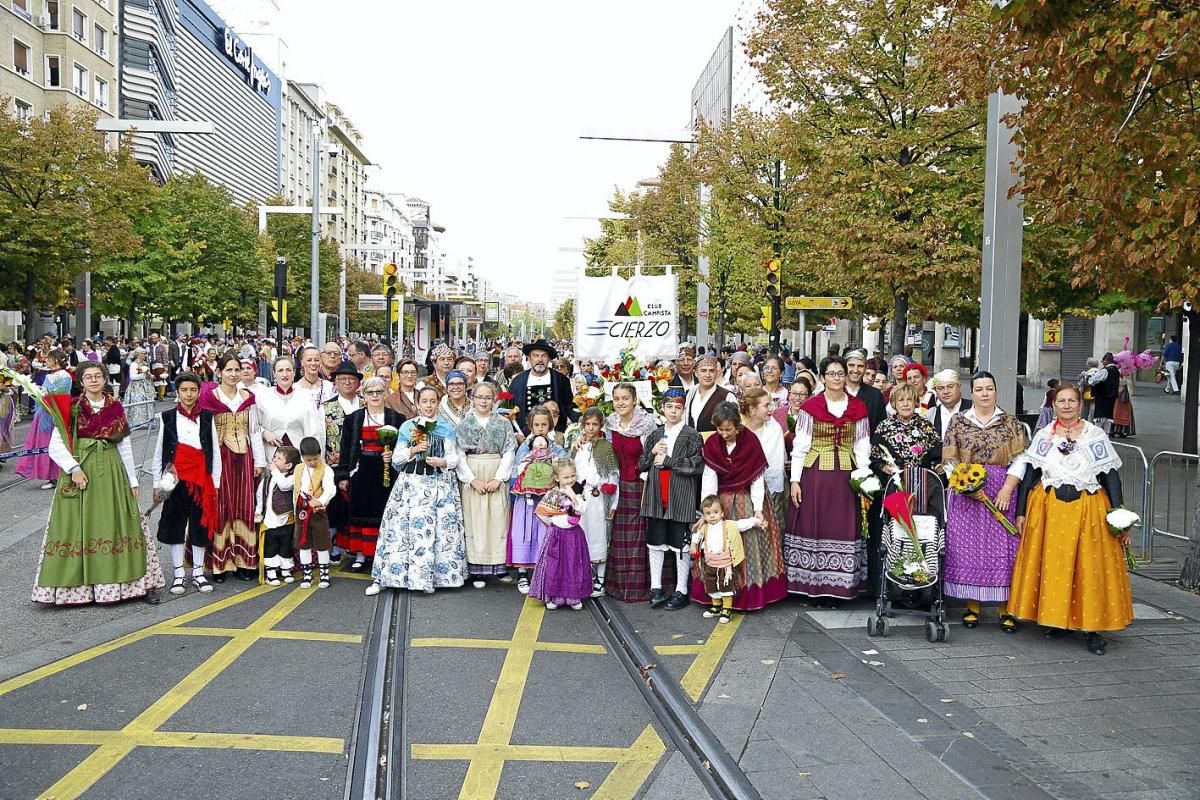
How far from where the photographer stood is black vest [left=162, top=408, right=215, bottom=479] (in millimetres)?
8328

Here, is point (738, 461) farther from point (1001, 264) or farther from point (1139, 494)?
point (1139, 494)

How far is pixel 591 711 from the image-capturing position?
18.9ft

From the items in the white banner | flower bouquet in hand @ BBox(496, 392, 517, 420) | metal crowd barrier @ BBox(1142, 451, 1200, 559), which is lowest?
metal crowd barrier @ BBox(1142, 451, 1200, 559)

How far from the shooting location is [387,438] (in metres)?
8.69

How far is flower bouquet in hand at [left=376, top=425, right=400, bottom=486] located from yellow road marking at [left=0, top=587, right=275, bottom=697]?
4.34 ft

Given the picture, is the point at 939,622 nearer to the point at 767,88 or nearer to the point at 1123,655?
the point at 1123,655

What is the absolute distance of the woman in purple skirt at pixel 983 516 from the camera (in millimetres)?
7426

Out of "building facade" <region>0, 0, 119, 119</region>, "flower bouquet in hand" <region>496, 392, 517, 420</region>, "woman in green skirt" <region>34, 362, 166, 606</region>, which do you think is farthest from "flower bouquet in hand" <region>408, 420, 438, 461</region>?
"building facade" <region>0, 0, 119, 119</region>

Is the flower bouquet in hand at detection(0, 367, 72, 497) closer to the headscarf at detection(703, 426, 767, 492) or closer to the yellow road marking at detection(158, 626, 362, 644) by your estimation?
the yellow road marking at detection(158, 626, 362, 644)

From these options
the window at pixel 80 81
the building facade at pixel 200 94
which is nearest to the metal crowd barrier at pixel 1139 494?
the window at pixel 80 81

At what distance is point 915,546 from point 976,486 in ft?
1.97

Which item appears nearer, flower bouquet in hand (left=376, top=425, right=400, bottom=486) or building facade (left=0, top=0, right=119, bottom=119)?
flower bouquet in hand (left=376, top=425, right=400, bottom=486)

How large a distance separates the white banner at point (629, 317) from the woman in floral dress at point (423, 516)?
601 centimetres

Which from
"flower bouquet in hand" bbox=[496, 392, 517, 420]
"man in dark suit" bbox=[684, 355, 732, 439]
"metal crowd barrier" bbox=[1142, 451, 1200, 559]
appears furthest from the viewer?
"metal crowd barrier" bbox=[1142, 451, 1200, 559]
